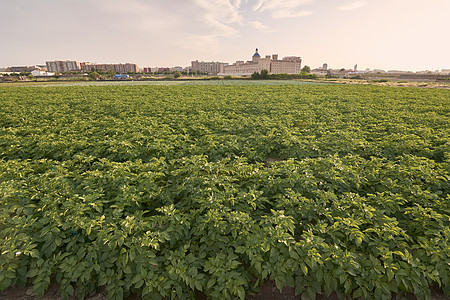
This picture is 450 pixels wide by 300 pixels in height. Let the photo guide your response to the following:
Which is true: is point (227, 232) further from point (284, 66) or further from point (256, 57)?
point (284, 66)

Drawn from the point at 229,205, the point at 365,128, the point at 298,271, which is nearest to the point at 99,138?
the point at 229,205

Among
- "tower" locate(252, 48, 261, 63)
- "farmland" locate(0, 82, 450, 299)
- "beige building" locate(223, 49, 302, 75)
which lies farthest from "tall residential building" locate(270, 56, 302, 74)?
"farmland" locate(0, 82, 450, 299)

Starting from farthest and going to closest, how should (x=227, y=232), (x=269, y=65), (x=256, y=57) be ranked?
(x=269, y=65)
(x=256, y=57)
(x=227, y=232)

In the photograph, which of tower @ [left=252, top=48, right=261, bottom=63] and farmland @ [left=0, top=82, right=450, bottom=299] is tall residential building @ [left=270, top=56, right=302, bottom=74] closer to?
tower @ [left=252, top=48, right=261, bottom=63]

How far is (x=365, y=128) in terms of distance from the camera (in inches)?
396

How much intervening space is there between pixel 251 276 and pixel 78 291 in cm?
280

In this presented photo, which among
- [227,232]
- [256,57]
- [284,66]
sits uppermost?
[256,57]

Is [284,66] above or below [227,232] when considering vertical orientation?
above

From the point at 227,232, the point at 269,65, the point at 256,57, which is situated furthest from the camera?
the point at 269,65

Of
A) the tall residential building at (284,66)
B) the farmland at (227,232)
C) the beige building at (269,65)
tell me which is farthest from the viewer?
the tall residential building at (284,66)

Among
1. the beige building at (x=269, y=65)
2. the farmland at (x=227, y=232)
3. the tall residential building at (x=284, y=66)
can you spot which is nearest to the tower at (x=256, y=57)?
the beige building at (x=269, y=65)

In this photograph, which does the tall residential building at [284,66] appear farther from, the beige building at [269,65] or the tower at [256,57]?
the tower at [256,57]

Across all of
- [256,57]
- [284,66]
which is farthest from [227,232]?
[284,66]

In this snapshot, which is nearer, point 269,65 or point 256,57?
point 256,57
